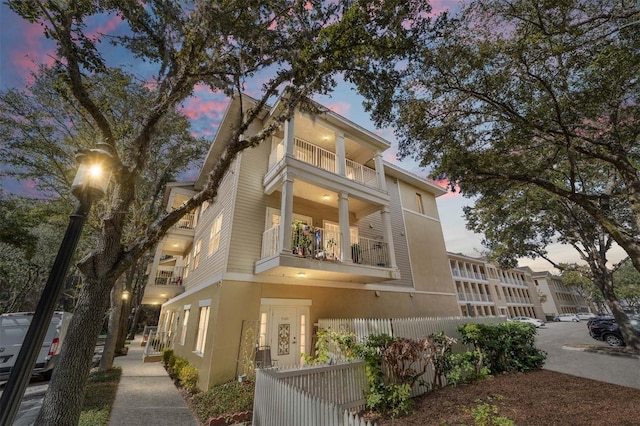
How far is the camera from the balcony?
7.95 metres

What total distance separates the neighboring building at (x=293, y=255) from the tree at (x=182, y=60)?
2935mm

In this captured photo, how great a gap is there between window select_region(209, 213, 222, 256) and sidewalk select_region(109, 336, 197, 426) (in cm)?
480

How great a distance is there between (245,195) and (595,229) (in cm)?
1960

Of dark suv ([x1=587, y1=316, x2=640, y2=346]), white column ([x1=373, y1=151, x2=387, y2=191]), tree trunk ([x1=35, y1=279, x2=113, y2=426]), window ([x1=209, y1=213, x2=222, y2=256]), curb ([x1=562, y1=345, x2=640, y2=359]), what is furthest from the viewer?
dark suv ([x1=587, y1=316, x2=640, y2=346])

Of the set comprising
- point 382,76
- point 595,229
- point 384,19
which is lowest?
point 595,229

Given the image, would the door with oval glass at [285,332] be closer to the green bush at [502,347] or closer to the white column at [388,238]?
the white column at [388,238]

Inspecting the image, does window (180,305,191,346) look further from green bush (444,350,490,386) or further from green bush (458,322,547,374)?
green bush (458,322,547,374)

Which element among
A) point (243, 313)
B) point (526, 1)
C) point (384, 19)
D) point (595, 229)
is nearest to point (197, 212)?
point (243, 313)

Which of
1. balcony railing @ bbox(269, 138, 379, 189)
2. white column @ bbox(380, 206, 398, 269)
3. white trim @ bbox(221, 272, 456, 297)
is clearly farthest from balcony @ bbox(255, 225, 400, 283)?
balcony railing @ bbox(269, 138, 379, 189)

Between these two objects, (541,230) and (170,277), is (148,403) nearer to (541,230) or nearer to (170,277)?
(170,277)

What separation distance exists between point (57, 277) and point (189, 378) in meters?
6.88

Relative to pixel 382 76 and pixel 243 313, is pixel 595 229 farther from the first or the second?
pixel 243 313

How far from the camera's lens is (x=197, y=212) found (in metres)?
16.5

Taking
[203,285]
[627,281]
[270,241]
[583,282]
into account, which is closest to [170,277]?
[203,285]
